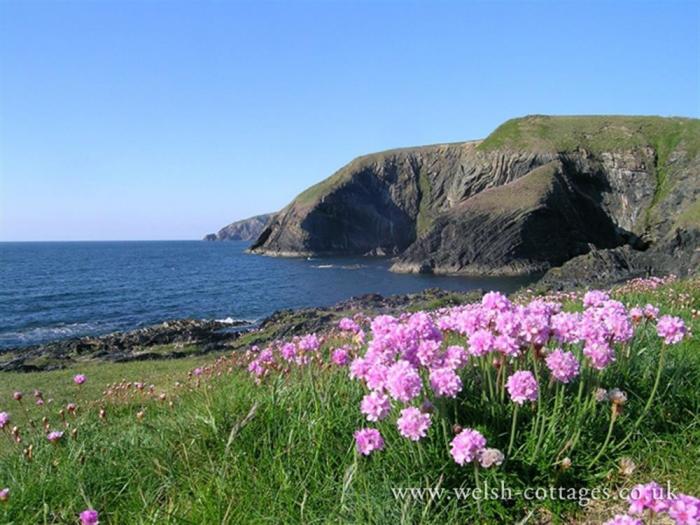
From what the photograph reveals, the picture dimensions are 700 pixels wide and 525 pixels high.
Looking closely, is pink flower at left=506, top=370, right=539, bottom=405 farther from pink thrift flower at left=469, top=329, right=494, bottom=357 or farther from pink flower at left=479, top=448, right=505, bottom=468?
pink flower at left=479, top=448, right=505, bottom=468

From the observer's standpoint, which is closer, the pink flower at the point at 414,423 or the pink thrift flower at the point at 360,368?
the pink flower at the point at 414,423

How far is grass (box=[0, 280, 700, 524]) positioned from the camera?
3168mm

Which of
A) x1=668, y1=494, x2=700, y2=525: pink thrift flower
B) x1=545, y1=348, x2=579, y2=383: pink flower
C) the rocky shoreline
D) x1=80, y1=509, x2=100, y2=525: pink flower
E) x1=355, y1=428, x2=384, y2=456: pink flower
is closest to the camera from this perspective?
x1=668, y1=494, x2=700, y2=525: pink thrift flower

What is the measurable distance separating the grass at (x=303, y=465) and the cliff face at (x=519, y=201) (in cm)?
3902

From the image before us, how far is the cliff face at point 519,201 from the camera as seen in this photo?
59.4 metres

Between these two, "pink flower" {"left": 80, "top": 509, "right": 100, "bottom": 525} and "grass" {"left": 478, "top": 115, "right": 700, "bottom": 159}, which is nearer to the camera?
"pink flower" {"left": 80, "top": 509, "right": 100, "bottom": 525}

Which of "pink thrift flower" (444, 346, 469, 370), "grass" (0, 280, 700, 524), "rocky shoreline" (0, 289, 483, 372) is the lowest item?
"rocky shoreline" (0, 289, 483, 372)

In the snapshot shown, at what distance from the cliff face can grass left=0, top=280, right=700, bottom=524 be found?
39.0m

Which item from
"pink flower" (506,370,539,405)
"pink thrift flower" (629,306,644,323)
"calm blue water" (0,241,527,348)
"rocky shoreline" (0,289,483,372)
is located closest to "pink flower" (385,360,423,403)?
"pink flower" (506,370,539,405)

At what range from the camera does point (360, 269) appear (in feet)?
227

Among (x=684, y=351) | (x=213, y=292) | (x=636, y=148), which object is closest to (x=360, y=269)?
(x=213, y=292)

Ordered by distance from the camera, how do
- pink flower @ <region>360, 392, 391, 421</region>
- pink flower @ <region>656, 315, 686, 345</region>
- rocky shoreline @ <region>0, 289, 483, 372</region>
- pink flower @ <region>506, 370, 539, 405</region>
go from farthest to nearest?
1. rocky shoreline @ <region>0, 289, 483, 372</region>
2. pink flower @ <region>656, 315, 686, 345</region>
3. pink flower @ <region>506, 370, 539, 405</region>
4. pink flower @ <region>360, 392, 391, 421</region>

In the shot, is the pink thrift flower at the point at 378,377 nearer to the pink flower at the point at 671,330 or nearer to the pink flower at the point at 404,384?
the pink flower at the point at 404,384

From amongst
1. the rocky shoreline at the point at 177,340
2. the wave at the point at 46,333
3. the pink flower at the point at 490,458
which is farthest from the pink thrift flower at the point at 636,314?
the wave at the point at 46,333
